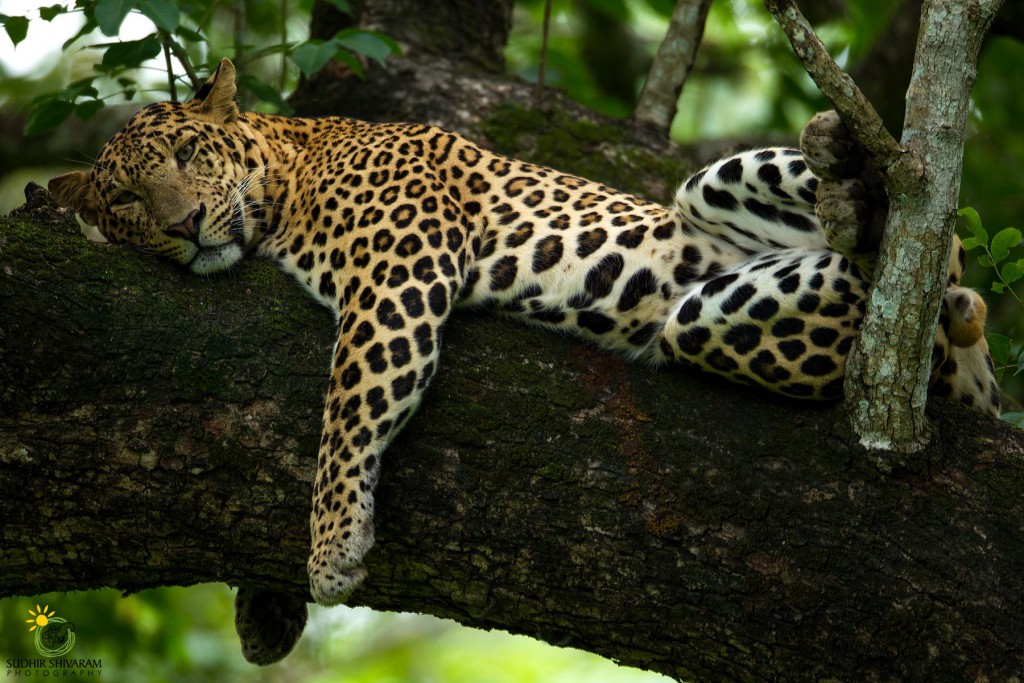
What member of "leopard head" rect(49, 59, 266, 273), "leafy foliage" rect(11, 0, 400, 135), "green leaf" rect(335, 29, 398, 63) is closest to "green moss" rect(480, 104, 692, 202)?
"leafy foliage" rect(11, 0, 400, 135)

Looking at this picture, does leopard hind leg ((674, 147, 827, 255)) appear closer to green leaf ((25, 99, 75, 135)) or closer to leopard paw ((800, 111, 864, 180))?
leopard paw ((800, 111, 864, 180))

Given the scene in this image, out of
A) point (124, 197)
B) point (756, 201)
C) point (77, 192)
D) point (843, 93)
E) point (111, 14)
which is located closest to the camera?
point (843, 93)

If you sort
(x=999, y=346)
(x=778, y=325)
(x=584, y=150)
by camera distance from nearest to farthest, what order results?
(x=778, y=325), (x=999, y=346), (x=584, y=150)

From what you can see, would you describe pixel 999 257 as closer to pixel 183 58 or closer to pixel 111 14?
pixel 111 14

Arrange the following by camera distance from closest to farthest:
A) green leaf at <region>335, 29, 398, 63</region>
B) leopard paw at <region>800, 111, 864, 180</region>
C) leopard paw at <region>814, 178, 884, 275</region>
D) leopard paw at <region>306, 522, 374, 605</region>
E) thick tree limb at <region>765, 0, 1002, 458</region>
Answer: thick tree limb at <region>765, 0, 1002, 458</region> → leopard paw at <region>800, 111, 864, 180</region> → leopard paw at <region>814, 178, 884, 275</region> → leopard paw at <region>306, 522, 374, 605</region> → green leaf at <region>335, 29, 398, 63</region>

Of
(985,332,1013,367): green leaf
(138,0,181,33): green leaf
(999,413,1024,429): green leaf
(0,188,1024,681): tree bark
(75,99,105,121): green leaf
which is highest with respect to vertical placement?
(138,0,181,33): green leaf

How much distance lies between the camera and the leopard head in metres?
5.73

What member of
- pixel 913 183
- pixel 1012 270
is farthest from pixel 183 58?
pixel 1012 270

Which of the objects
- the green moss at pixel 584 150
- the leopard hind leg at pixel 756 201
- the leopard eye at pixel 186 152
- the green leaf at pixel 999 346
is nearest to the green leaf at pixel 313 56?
the leopard eye at pixel 186 152

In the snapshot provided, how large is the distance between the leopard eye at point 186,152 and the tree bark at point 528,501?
1.13 metres

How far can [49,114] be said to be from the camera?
6.82 meters

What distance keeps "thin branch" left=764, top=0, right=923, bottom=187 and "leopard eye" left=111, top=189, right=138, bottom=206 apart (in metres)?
3.75

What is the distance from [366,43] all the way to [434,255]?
1629mm

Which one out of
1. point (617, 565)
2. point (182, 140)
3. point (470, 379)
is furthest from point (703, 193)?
point (182, 140)
